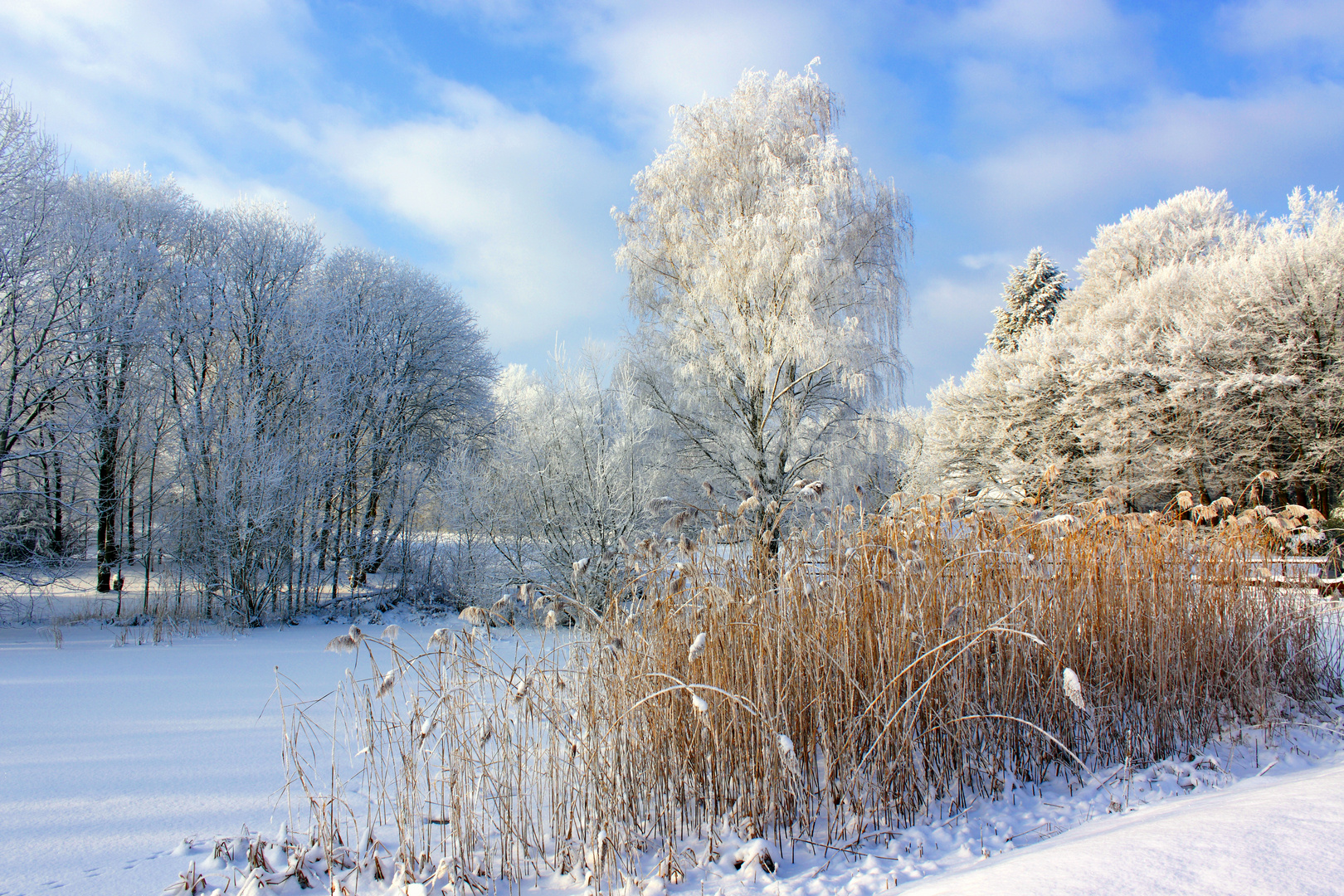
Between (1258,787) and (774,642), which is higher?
(774,642)

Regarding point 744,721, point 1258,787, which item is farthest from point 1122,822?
point 744,721

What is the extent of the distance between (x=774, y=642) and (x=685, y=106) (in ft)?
39.0

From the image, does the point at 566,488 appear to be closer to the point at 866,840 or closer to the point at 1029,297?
the point at 866,840

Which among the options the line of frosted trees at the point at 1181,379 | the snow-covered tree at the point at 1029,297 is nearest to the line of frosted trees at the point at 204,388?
the line of frosted trees at the point at 1181,379

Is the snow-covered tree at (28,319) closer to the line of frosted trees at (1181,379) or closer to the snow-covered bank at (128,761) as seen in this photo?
the snow-covered bank at (128,761)

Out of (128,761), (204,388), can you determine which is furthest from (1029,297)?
(128,761)

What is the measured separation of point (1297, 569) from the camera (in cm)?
438

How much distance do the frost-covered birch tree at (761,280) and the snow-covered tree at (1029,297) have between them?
1657 cm

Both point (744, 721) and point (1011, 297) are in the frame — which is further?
point (1011, 297)

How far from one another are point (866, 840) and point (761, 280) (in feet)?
32.0

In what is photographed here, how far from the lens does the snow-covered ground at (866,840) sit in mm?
1549

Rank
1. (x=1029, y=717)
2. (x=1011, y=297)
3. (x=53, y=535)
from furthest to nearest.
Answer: (x=1011, y=297) < (x=53, y=535) < (x=1029, y=717)

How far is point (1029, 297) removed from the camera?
26.7m

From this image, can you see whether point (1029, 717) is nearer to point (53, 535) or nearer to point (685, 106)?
point (685, 106)
